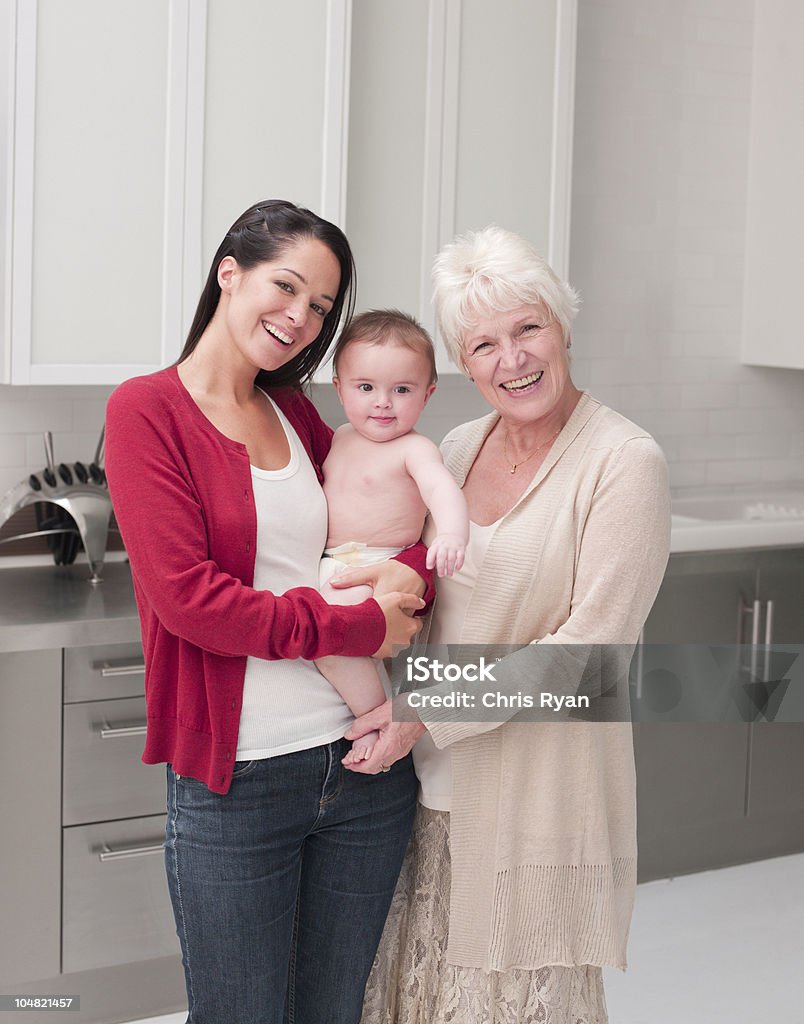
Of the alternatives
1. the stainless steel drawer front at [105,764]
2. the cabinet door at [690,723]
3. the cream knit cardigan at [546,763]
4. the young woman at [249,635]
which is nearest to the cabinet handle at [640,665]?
the cabinet door at [690,723]

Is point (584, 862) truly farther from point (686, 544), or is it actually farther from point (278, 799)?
point (686, 544)

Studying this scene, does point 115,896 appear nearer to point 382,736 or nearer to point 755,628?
point 382,736

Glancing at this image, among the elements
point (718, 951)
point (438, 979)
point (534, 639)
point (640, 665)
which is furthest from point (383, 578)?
point (718, 951)

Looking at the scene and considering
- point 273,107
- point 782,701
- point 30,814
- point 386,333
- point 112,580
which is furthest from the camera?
point 782,701

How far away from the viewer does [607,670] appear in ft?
5.43

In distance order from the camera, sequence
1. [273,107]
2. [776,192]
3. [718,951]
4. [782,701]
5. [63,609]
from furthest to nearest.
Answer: [776,192]
[782,701]
[718,951]
[273,107]
[63,609]

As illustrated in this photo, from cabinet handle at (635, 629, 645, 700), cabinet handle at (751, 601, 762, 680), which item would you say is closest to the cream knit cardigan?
cabinet handle at (635, 629, 645, 700)

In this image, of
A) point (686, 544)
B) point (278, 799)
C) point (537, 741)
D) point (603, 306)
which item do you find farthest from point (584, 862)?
point (603, 306)

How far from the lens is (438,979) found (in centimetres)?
181

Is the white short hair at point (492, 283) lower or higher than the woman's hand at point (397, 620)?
higher

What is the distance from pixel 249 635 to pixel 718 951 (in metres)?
2.10

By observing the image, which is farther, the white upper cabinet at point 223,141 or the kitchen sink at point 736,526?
the kitchen sink at point 736,526

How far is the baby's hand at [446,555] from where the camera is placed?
1.60 m

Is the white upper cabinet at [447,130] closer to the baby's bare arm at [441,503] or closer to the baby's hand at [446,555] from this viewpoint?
the baby's bare arm at [441,503]
